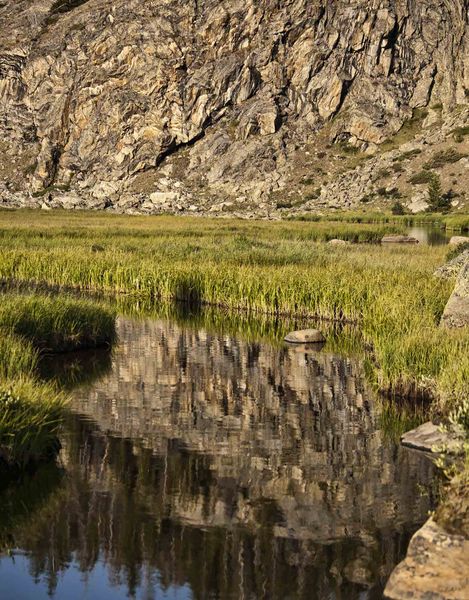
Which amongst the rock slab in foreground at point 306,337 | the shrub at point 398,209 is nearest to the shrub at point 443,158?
the shrub at point 398,209

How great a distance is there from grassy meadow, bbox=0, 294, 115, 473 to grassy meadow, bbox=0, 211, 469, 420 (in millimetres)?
7675

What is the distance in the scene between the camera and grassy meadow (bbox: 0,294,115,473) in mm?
12789

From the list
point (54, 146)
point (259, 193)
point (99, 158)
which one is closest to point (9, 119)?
point (54, 146)

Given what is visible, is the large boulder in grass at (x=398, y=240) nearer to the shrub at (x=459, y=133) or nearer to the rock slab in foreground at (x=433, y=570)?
the rock slab in foreground at (x=433, y=570)

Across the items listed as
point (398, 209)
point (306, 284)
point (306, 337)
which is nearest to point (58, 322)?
point (306, 337)

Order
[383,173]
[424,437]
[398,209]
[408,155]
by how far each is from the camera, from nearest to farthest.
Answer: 1. [424,437]
2. [398,209]
3. [383,173]
4. [408,155]

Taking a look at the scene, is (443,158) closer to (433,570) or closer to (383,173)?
(383,173)

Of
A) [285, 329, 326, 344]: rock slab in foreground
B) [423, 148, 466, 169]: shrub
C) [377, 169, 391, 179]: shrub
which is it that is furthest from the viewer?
[377, 169, 391, 179]: shrub

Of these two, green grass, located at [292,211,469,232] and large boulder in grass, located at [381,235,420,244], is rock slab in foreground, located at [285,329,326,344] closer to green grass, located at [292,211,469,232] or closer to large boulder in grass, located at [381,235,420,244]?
large boulder in grass, located at [381,235,420,244]

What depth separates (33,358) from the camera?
58.7 ft

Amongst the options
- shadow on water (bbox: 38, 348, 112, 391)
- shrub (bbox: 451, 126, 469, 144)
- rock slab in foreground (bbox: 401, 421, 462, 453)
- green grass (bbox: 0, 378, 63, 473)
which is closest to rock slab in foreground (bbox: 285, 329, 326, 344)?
shadow on water (bbox: 38, 348, 112, 391)

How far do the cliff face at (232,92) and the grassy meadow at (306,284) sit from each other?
330 ft

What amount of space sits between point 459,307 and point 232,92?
14238 centimetres

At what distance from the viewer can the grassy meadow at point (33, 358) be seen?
42.0ft
